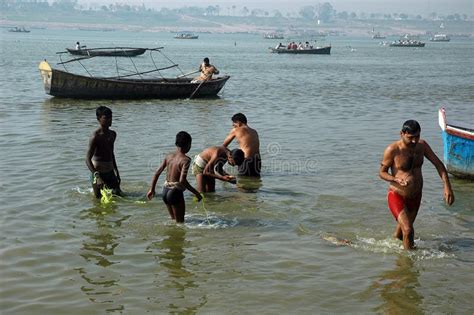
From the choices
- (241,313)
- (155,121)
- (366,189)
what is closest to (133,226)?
(241,313)

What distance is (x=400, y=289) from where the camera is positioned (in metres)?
6.58

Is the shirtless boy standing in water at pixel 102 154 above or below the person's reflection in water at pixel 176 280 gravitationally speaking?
above

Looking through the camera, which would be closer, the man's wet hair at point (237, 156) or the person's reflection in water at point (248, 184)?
the man's wet hair at point (237, 156)

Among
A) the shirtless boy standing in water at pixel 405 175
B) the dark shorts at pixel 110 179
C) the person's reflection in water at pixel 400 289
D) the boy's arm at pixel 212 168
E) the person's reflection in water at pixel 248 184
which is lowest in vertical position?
the person's reflection in water at pixel 248 184

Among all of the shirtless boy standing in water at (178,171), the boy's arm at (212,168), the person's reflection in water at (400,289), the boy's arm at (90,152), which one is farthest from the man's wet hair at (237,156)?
the person's reflection in water at (400,289)

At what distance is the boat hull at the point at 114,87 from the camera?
926 inches

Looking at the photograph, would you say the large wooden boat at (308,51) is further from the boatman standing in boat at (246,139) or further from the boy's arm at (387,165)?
the boy's arm at (387,165)

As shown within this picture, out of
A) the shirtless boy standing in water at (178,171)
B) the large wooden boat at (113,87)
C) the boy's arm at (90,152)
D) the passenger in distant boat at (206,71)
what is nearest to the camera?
the shirtless boy standing in water at (178,171)

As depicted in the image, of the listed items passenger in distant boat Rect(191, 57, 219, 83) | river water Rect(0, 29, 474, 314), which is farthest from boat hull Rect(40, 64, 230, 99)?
river water Rect(0, 29, 474, 314)

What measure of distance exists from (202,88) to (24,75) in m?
15.8

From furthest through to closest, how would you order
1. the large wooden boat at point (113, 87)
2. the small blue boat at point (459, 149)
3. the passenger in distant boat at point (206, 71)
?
the passenger in distant boat at point (206, 71) < the large wooden boat at point (113, 87) < the small blue boat at point (459, 149)

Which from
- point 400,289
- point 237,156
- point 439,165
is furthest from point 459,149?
point 400,289

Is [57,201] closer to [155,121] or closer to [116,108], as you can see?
[155,121]

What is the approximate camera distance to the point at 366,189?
1103cm
